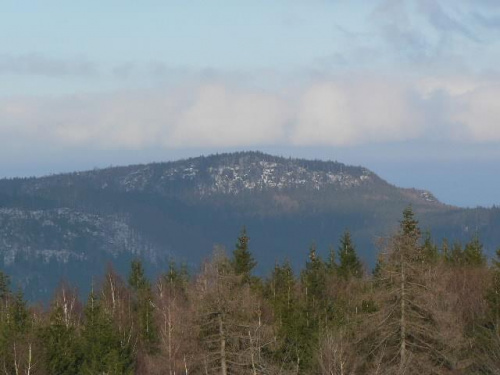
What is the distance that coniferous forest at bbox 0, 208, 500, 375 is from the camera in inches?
1657

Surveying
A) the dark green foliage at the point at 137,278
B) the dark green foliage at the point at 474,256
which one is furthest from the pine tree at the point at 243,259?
the dark green foliage at the point at 474,256

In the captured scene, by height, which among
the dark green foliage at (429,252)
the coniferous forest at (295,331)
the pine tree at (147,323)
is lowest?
the pine tree at (147,323)

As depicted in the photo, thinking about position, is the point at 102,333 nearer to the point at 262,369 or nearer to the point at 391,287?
the point at 262,369

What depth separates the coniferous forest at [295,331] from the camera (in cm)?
4209

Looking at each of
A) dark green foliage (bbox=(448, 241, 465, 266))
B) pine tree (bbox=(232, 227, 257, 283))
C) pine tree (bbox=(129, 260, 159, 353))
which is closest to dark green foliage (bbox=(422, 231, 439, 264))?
dark green foliage (bbox=(448, 241, 465, 266))

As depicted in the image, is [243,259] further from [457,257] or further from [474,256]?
[457,257]

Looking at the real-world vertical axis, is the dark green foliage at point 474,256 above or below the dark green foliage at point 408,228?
below

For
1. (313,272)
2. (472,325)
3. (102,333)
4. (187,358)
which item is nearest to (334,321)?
(472,325)

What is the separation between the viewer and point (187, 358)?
45.8m

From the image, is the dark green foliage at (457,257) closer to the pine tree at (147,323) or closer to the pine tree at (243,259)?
the pine tree at (243,259)

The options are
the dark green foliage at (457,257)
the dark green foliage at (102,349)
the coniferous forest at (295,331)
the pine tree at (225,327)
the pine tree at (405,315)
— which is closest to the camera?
the pine tree at (405,315)

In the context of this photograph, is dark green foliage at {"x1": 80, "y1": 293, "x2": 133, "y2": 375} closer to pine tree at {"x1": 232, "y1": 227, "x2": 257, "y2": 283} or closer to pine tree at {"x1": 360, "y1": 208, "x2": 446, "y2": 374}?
pine tree at {"x1": 360, "y1": 208, "x2": 446, "y2": 374}

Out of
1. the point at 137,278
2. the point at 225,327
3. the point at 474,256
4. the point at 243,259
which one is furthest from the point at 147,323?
the point at 474,256

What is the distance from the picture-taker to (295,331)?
59.4 m
